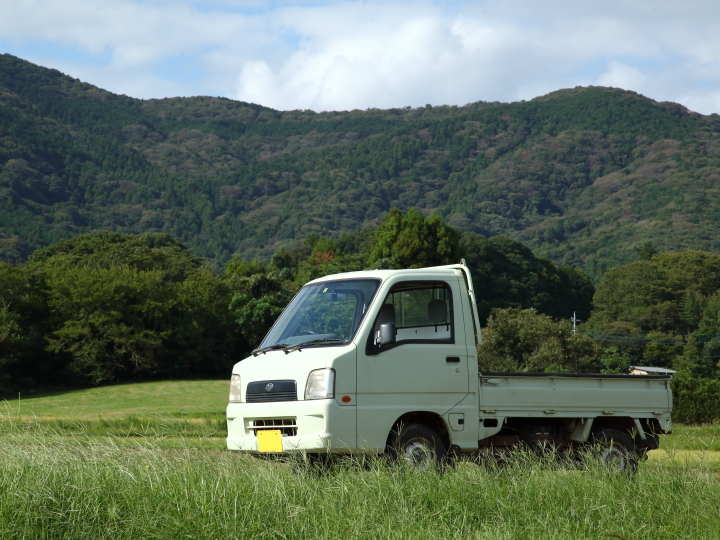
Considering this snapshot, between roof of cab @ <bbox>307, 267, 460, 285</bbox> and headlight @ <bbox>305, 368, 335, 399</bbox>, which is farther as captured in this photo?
roof of cab @ <bbox>307, 267, 460, 285</bbox>

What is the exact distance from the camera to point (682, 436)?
1736 cm

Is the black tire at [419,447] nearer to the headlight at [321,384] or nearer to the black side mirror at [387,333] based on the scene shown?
the headlight at [321,384]

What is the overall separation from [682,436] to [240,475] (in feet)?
42.3

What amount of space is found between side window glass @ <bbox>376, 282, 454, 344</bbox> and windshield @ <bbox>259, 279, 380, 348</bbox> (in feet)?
1.09

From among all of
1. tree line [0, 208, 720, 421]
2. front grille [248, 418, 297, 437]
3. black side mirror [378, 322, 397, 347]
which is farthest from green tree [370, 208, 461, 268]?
black side mirror [378, 322, 397, 347]

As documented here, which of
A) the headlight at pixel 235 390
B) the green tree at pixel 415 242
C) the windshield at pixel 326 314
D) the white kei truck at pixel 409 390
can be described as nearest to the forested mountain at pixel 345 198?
the green tree at pixel 415 242

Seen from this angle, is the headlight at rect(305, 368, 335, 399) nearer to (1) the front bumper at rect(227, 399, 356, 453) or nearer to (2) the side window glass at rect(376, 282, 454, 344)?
(1) the front bumper at rect(227, 399, 356, 453)

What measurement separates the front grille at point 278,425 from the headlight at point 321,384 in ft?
1.16

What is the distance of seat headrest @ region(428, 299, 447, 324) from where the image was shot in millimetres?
9383

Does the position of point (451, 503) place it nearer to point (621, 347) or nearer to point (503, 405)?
point (503, 405)

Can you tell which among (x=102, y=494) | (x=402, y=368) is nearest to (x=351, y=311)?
(x=402, y=368)

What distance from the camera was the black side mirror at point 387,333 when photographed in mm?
8500

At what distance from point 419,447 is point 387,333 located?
4.08 feet

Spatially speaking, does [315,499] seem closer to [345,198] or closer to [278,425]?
[278,425]
